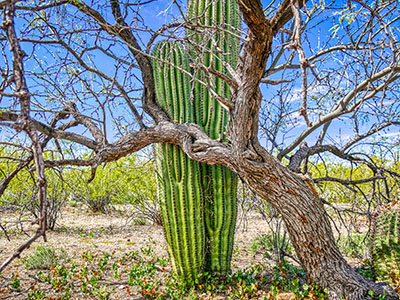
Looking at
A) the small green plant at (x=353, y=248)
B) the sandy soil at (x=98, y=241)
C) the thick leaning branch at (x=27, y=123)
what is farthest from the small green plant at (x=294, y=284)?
the thick leaning branch at (x=27, y=123)

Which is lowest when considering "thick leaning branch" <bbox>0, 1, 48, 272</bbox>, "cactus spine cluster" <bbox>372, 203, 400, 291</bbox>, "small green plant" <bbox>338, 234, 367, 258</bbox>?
"small green plant" <bbox>338, 234, 367, 258</bbox>

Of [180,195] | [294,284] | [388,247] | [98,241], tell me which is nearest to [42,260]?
[98,241]

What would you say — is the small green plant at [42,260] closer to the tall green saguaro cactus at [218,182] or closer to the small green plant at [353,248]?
the tall green saguaro cactus at [218,182]

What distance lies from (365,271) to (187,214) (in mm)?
2447

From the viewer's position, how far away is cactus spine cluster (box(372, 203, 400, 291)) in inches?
160

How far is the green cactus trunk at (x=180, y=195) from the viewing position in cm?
433

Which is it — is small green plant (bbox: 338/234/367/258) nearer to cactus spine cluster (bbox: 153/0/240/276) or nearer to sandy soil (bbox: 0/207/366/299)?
sandy soil (bbox: 0/207/366/299)

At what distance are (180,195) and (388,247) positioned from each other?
95.5 inches

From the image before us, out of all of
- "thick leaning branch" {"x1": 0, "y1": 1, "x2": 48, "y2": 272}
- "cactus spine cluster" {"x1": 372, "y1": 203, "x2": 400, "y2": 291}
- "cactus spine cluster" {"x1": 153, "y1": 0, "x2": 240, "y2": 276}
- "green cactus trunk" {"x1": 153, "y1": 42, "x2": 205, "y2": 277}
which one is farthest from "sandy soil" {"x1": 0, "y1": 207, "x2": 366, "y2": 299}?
"thick leaning branch" {"x1": 0, "y1": 1, "x2": 48, "y2": 272}

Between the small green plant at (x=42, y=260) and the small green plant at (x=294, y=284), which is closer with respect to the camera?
the small green plant at (x=294, y=284)

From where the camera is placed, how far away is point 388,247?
4.16 meters

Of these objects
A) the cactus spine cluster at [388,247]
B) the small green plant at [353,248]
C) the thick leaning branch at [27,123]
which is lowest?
the small green plant at [353,248]

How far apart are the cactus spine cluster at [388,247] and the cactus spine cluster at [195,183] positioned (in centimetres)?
170

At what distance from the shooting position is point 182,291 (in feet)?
A: 13.4
